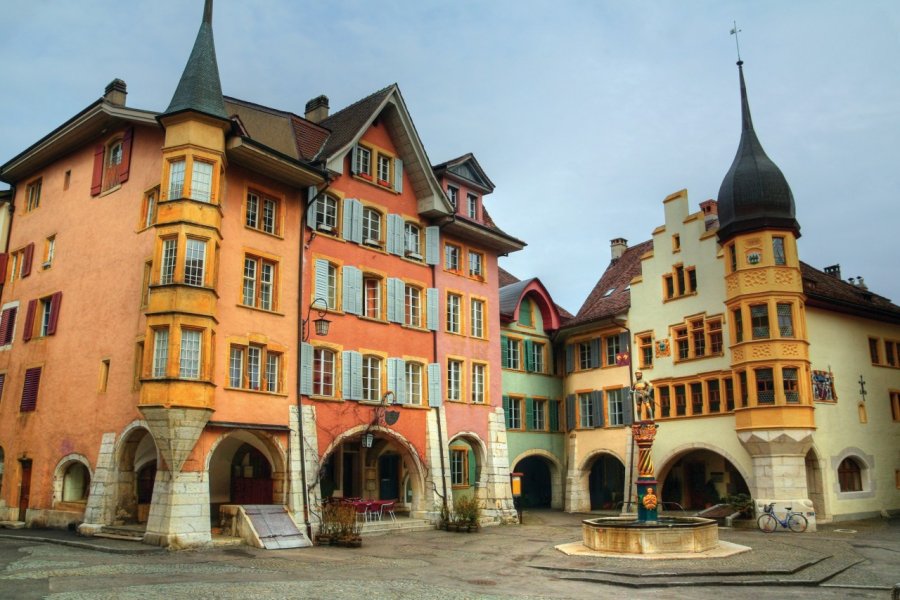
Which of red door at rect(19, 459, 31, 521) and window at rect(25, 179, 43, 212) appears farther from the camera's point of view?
window at rect(25, 179, 43, 212)

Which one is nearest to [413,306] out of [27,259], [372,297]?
[372,297]

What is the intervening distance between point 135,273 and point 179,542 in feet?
27.7

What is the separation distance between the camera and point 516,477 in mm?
31953

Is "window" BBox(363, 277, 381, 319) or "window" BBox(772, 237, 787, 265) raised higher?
"window" BBox(772, 237, 787, 265)

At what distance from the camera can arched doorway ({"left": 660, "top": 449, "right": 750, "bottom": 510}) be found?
34188 mm

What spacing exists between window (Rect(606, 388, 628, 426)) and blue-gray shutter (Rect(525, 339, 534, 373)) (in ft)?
12.7

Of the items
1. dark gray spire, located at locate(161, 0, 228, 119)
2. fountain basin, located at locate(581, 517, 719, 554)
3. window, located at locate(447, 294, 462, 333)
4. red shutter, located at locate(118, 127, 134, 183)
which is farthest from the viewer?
window, located at locate(447, 294, 462, 333)

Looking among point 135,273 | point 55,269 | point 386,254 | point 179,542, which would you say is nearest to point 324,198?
point 386,254

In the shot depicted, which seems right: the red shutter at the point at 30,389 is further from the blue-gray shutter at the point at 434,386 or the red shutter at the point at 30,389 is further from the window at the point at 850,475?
the window at the point at 850,475

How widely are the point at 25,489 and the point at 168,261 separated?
35.5ft

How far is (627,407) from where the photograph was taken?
35.8 m

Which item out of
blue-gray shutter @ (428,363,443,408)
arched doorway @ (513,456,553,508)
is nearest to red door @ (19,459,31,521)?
blue-gray shutter @ (428,363,443,408)

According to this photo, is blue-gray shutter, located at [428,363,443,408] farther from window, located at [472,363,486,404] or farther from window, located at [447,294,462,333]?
window, located at [472,363,486,404]

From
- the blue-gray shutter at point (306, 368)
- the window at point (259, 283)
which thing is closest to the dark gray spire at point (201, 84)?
the window at point (259, 283)
